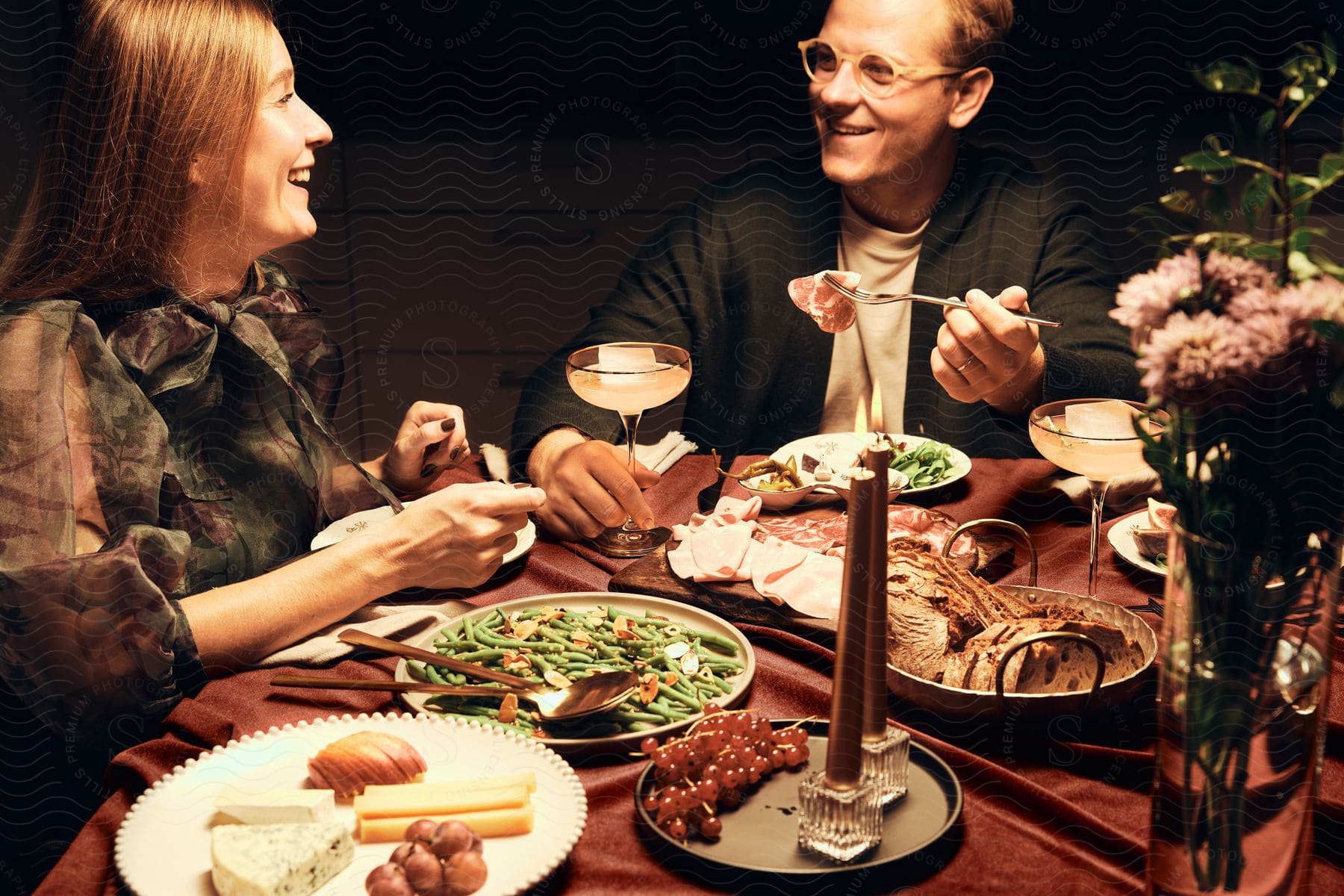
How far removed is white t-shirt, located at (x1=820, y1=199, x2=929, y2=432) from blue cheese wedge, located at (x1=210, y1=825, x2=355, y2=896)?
1.60 meters

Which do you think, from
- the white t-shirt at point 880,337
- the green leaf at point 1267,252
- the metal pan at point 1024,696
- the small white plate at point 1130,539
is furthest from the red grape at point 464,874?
the white t-shirt at point 880,337

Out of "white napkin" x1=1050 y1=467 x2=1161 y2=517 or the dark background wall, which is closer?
"white napkin" x1=1050 y1=467 x2=1161 y2=517

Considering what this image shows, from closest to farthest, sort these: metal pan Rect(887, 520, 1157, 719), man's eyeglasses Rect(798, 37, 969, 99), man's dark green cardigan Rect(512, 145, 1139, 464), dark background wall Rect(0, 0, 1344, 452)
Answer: metal pan Rect(887, 520, 1157, 719), man's eyeglasses Rect(798, 37, 969, 99), man's dark green cardigan Rect(512, 145, 1139, 464), dark background wall Rect(0, 0, 1344, 452)

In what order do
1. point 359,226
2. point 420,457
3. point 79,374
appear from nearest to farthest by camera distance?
1. point 79,374
2. point 420,457
3. point 359,226

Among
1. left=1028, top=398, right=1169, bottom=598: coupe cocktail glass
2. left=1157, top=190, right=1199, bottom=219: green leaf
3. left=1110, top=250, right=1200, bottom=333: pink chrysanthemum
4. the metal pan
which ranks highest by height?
left=1157, top=190, right=1199, bottom=219: green leaf

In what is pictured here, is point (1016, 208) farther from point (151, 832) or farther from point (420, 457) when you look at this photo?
point (151, 832)

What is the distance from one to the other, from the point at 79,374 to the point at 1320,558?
1.11 meters

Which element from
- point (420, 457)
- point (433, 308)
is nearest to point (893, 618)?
point (420, 457)

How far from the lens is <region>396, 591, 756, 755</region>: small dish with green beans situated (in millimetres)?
899

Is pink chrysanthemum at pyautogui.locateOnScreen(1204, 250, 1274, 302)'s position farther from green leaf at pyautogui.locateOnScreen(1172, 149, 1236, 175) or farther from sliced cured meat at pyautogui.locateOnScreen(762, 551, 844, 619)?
sliced cured meat at pyautogui.locateOnScreen(762, 551, 844, 619)

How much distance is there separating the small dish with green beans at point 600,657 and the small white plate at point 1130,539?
1.46ft

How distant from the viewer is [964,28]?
7.02 ft

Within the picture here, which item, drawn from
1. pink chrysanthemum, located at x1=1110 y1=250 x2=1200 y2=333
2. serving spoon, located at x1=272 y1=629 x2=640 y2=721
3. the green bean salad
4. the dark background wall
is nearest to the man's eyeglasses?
the dark background wall

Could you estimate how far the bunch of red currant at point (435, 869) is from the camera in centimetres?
69
